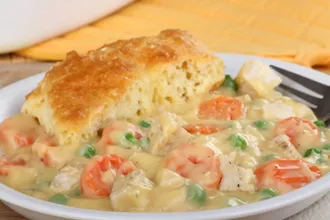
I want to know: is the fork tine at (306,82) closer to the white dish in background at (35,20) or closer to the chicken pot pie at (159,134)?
the chicken pot pie at (159,134)

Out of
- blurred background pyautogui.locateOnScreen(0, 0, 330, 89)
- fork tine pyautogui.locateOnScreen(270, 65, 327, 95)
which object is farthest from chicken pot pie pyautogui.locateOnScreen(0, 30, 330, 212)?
blurred background pyautogui.locateOnScreen(0, 0, 330, 89)

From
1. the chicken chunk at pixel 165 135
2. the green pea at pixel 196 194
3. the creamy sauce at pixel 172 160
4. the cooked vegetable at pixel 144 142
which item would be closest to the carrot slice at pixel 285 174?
the creamy sauce at pixel 172 160

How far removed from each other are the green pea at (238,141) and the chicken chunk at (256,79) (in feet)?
2.35

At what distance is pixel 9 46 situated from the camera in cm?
534

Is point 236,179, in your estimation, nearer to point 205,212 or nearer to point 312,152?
point 205,212

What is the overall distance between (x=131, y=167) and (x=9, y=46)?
2.67 m

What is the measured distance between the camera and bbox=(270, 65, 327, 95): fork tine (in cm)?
389

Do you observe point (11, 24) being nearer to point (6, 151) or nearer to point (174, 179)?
point (6, 151)

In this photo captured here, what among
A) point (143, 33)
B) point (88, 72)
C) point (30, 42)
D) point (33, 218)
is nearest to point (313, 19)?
point (143, 33)

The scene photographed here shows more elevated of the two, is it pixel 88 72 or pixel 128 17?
pixel 88 72

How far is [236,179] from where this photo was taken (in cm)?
284

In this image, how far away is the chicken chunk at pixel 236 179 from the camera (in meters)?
2.84

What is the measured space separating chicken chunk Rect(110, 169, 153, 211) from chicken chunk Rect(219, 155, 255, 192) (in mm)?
304

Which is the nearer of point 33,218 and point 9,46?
point 33,218
